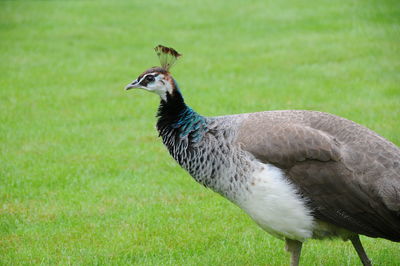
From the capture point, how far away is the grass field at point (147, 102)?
632 centimetres

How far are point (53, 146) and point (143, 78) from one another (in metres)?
3.73

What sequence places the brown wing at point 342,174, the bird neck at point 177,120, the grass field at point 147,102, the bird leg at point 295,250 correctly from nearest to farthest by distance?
the brown wing at point 342,174, the bird leg at point 295,250, the bird neck at point 177,120, the grass field at point 147,102

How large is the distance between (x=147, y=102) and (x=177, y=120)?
532 cm

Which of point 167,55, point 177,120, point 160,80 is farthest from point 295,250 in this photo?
point 167,55

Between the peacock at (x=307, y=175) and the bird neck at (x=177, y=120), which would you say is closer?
Answer: the peacock at (x=307, y=175)

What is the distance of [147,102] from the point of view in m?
10.9

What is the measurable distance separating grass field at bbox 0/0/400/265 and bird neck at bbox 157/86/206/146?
46.5 inches

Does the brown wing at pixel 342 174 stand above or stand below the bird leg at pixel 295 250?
above

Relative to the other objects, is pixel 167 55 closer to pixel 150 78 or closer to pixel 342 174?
pixel 150 78

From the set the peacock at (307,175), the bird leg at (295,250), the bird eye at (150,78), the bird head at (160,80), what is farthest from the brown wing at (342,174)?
the bird eye at (150,78)

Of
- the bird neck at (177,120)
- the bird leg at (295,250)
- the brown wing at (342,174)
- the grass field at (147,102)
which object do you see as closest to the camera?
the brown wing at (342,174)

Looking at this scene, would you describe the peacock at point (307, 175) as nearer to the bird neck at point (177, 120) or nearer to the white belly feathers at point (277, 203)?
the white belly feathers at point (277, 203)

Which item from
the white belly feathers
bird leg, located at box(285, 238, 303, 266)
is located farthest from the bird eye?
bird leg, located at box(285, 238, 303, 266)

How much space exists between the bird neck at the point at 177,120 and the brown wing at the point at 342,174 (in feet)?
1.80
